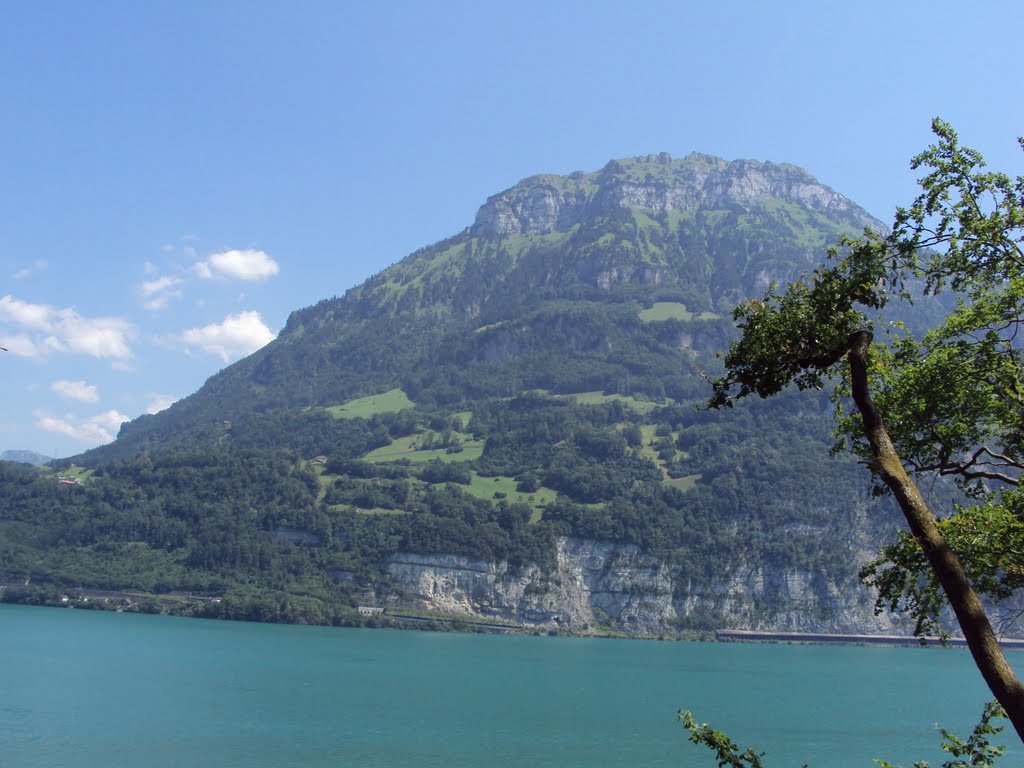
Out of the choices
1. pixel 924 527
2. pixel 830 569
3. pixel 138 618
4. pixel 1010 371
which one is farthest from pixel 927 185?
pixel 830 569

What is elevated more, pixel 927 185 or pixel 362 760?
pixel 927 185

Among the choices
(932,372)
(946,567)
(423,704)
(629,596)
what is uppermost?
(932,372)

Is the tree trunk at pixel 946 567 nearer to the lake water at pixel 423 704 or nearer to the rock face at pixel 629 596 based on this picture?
the lake water at pixel 423 704

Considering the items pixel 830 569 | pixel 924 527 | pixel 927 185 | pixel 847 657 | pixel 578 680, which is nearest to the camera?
pixel 924 527

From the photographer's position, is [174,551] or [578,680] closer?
[578,680]

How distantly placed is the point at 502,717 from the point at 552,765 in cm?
1611

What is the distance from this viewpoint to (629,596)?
7205 inches

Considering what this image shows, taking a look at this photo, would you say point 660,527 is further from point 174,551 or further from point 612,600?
point 174,551

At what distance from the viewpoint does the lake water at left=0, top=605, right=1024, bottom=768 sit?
179 ft

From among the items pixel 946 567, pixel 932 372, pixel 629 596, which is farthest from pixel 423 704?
pixel 629 596

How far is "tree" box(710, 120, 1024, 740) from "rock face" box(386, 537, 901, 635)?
167 meters

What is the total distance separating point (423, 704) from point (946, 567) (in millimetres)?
69107

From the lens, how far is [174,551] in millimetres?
186125

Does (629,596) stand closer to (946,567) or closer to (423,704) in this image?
(423,704)
